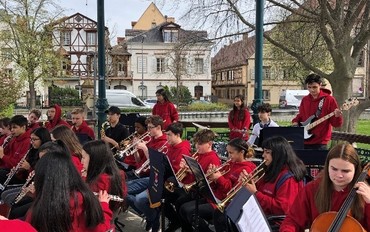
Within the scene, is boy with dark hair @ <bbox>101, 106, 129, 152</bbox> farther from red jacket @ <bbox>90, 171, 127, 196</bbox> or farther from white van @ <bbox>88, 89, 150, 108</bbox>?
white van @ <bbox>88, 89, 150, 108</bbox>

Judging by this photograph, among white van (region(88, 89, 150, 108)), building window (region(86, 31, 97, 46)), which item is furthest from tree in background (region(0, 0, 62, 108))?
building window (region(86, 31, 97, 46))

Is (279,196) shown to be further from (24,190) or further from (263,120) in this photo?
(263,120)

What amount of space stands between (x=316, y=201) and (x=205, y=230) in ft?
5.79

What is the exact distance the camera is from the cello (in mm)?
2645

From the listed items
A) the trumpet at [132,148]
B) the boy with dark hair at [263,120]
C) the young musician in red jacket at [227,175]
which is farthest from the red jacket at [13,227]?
the boy with dark hair at [263,120]

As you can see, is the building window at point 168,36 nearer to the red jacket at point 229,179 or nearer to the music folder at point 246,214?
the red jacket at point 229,179

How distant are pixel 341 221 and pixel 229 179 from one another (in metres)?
1.97

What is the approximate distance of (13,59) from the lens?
96.1ft

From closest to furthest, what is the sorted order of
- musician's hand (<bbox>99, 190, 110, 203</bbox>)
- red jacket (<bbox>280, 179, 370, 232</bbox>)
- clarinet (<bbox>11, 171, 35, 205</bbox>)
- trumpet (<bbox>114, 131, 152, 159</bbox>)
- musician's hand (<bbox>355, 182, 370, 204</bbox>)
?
musician's hand (<bbox>355, 182, 370, 204</bbox>), red jacket (<bbox>280, 179, 370, 232</bbox>), musician's hand (<bbox>99, 190, 110, 203</bbox>), clarinet (<bbox>11, 171, 35, 205</bbox>), trumpet (<bbox>114, 131, 152, 159</bbox>)

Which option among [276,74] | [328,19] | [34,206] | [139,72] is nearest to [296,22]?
[328,19]

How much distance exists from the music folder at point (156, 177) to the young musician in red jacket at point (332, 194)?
1594mm

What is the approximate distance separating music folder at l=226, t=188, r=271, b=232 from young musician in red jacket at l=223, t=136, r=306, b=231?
101cm

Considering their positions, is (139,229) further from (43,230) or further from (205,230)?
(43,230)

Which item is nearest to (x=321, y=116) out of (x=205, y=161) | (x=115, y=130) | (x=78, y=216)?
(x=205, y=161)
